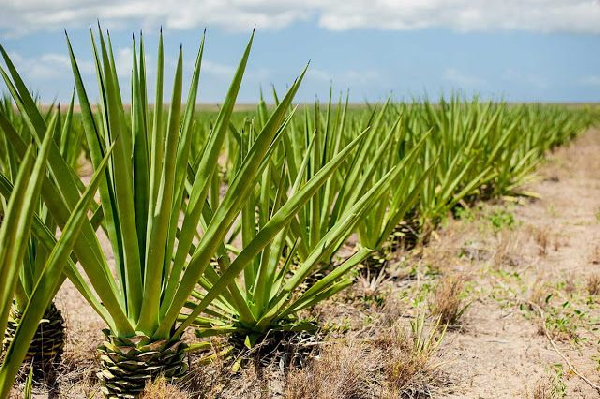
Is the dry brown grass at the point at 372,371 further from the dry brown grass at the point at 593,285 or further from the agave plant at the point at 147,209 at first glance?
the dry brown grass at the point at 593,285

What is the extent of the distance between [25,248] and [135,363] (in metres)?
0.57

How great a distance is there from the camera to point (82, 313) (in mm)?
2758

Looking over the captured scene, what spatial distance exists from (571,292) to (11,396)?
2.54 meters

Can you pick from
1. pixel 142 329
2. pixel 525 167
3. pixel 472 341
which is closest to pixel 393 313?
pixel 472 341

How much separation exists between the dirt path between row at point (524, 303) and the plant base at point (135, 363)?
970 mm

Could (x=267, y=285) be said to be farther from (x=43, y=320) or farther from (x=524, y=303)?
(x=524, y=303)

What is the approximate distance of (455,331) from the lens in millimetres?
2521

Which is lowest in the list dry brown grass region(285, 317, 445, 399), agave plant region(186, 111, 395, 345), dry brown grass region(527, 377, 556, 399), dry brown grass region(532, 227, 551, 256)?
dry brown grass region(527, 377, 556, 399)

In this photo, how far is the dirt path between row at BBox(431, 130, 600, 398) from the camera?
2.14 m

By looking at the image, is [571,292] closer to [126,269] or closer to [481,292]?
[481,292]

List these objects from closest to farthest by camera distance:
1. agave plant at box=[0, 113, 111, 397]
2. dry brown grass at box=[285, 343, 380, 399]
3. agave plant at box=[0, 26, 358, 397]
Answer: agave plant at box=[0, 113, 111, 397], agave plant at box=[0, 26, 358, 397], dry brown grass at box=[285, 343, 380, 399]

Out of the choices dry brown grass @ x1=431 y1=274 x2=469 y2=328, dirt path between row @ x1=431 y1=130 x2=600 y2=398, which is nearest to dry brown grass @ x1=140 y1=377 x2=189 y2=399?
dirt path between row @ x1=431 y1=130 x2=600 y2=398

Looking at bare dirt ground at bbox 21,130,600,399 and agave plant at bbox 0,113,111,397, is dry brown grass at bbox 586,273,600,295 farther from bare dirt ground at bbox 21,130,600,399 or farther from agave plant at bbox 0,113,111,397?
agave plant at bbox 0,113,111,397

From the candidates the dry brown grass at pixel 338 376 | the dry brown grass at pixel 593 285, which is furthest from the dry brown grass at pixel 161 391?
the dry brown grass at pixel 593 285
